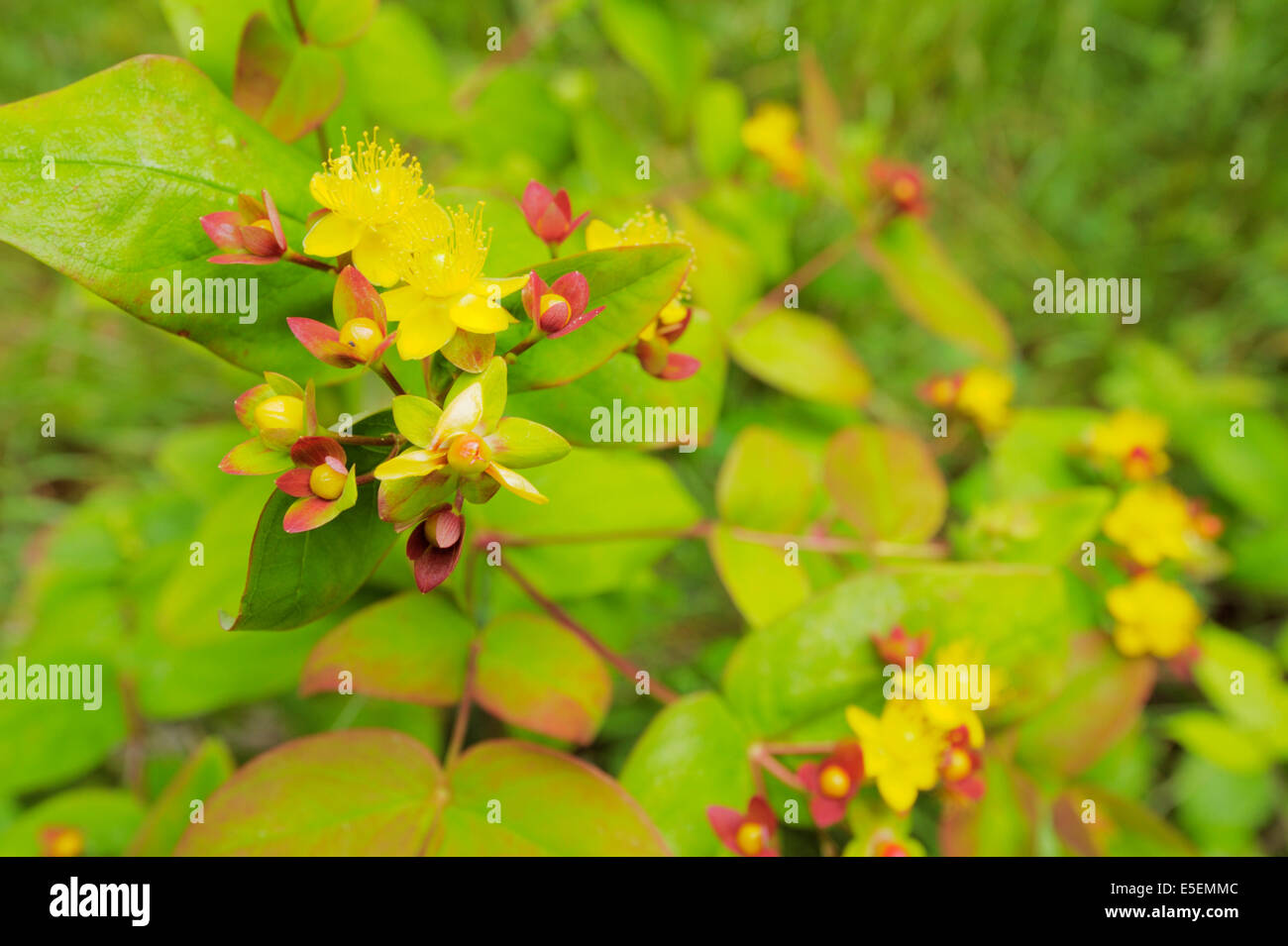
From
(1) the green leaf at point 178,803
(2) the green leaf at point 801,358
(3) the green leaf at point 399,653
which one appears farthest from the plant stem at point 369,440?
(2) the green leaf at point 801,358

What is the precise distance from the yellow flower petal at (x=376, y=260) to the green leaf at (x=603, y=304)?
109mm

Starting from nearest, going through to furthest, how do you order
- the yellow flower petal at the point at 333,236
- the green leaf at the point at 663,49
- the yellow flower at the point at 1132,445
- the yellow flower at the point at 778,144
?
the yellow flower petal at the point at 333,236, the yellow flower at the point at 1132,445, the yellow flower at the point at 778,144, the green leaf at the point at 663,49

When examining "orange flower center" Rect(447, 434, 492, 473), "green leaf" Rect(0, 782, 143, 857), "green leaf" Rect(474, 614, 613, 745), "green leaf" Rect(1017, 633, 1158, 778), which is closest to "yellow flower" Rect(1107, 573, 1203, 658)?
"green leaf" Rect(1017, 633, 1158, 778)

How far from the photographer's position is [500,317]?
2.28 feet

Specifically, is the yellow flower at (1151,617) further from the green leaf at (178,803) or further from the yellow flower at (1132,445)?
the green leaf at (178,803)

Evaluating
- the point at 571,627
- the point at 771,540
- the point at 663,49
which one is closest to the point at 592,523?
the point at 571,627

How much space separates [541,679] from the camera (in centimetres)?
102

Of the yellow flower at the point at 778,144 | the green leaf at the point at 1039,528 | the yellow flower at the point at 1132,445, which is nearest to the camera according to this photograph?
the green leaf at the point at 1039,528

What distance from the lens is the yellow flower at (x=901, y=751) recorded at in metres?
0.94

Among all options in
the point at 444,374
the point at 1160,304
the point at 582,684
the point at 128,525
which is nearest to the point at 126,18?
the point at 128,525

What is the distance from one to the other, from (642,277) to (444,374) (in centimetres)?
21

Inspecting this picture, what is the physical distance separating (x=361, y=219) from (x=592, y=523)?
59cm

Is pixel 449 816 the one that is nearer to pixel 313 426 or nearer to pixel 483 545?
pixel 483 545

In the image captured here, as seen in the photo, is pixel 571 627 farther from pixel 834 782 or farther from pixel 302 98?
pixel 302 98
